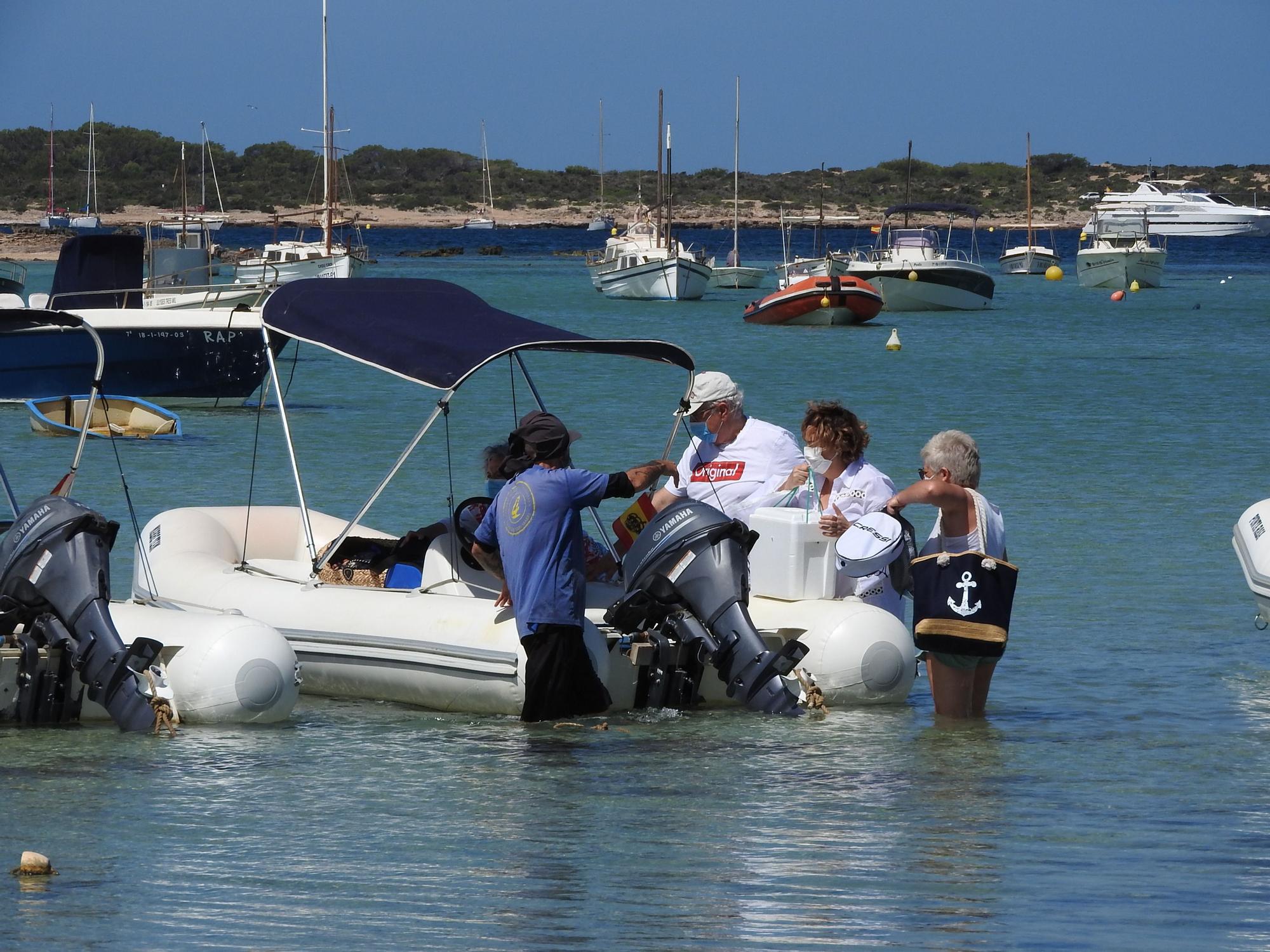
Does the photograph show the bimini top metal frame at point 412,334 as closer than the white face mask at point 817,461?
No

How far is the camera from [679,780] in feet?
23.1

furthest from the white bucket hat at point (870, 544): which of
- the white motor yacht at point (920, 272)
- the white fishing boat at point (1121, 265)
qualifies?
the white fishing boat at point (1121, 265)

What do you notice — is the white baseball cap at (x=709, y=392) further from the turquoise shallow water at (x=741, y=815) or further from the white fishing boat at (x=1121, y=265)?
the white fishing boat at (x=1121, y=265)

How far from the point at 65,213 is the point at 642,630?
11284 centimetres

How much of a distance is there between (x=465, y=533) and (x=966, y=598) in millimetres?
2542

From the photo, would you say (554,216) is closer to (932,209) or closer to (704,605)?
(932,209)

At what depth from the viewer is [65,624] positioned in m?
7.66

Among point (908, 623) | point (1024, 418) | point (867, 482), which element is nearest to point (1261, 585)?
point (908, 623)

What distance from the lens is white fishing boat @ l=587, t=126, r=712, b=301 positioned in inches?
2120

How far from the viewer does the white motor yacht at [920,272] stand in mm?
46188

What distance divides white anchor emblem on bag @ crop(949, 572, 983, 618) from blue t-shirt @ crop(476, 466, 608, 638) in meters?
1.49

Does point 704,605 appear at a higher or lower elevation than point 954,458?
lower

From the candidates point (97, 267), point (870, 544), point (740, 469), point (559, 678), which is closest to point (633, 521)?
point (740, 469)

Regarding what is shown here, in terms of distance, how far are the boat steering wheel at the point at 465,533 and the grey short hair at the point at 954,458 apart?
2273 millimetres
